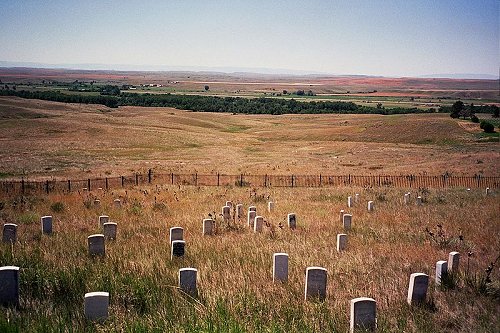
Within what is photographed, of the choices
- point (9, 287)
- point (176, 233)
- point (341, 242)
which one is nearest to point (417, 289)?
point (341, 242)

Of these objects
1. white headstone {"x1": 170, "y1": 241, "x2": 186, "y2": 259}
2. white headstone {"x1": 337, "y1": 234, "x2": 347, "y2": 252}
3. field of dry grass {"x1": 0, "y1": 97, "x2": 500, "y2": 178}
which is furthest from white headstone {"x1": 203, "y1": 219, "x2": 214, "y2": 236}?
field of dry grass {"x1": 0, "y1": 97, "x2": 500, "y2": 178}

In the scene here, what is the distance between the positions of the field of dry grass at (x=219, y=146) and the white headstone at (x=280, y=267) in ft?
108

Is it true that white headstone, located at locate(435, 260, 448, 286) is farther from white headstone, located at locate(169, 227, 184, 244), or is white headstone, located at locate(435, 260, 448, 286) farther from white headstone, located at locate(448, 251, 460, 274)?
white headstone, located at locate(169, 227, 184, 244)

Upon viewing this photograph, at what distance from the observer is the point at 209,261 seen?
30.2 feet

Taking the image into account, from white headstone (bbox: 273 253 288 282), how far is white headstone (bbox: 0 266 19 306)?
402 centimetres

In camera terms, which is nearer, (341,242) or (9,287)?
(9,287)

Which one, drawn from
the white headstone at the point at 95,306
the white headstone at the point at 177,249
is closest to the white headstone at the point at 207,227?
the white headstone at the point at 177,249

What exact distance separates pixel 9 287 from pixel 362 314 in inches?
193

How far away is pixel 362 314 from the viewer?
598cm

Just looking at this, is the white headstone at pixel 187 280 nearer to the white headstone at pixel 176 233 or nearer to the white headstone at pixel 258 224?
the white headstone at pixel 176 233

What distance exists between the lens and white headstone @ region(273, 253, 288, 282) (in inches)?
324

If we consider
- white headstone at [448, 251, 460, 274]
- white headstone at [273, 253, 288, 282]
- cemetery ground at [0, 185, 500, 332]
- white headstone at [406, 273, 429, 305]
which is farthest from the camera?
white headstone at [448, 251, 460, 274]

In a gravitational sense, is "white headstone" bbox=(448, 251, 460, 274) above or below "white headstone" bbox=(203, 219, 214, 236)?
above

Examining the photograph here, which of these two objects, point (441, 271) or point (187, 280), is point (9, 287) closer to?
point (187, 280)
